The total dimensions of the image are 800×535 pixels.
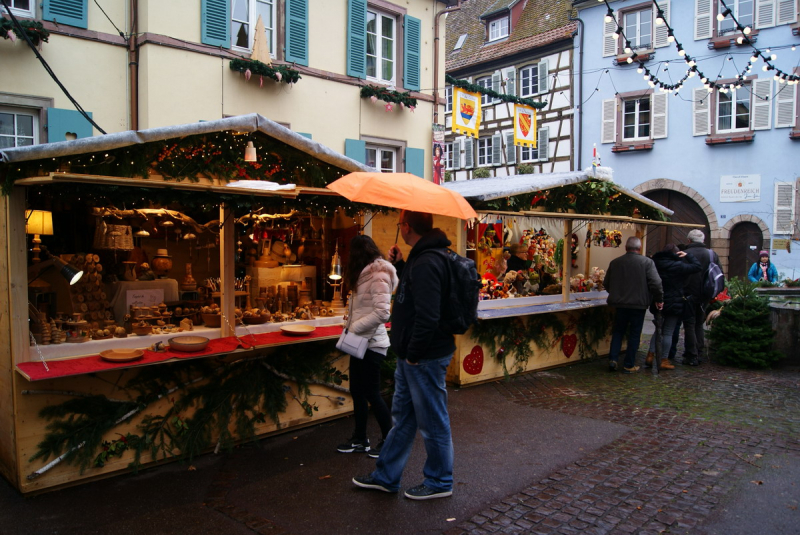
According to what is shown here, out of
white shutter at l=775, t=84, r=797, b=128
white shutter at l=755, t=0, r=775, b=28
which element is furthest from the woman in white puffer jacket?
white shutter at l=755, t=0, r=775, b=28

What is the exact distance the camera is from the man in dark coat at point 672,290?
827 cm

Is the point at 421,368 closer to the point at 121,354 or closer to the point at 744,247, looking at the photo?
A: the point at 121,354

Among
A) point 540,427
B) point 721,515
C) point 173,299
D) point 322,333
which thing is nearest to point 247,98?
point 173,299

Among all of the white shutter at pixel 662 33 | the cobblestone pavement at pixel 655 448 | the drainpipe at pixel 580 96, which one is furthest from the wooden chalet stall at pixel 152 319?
the drainpipe at pixel 580 96

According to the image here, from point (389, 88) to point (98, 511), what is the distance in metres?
10.5

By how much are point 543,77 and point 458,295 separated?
19.7 meters

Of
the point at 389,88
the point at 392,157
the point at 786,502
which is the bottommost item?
the point at 786,502

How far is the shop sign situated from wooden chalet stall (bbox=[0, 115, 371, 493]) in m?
14.7

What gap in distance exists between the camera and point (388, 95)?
12.5m

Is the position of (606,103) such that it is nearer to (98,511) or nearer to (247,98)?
(247,98)

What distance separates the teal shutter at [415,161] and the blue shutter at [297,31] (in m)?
2.90

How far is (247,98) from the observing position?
10.8 metres

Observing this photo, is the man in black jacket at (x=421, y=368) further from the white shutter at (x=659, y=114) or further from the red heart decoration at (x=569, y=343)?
the white shutter at (x=659, y=114)

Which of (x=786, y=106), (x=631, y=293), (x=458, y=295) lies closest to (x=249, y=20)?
(x=631, y=293)
